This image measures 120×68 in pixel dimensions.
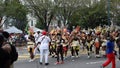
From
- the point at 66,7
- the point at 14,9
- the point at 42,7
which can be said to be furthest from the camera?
the point at 66,7

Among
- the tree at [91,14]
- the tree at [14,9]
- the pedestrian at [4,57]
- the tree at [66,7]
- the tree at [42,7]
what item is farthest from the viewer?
the tree at [91,14]

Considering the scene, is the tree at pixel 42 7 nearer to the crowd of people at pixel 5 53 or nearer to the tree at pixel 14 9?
the tree at pixel 14 9

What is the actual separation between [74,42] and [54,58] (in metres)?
1.46

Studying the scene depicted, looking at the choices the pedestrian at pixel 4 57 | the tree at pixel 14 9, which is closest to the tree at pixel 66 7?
the tree at pixel 14 9

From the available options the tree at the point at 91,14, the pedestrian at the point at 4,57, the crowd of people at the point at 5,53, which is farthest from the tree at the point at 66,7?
the pedestrian at the point at 4,57

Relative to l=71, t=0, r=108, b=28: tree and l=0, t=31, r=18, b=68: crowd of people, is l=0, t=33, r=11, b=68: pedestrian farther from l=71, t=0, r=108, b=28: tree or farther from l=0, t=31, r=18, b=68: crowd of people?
l=71, t=0, r=108, b=28: tree

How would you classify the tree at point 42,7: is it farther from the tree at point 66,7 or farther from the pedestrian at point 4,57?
the pedestrian at point 4,57

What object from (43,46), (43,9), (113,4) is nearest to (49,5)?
(43,9)

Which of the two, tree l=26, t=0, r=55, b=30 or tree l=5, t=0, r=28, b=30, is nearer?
tree l=5, t=0, r=28, b=30

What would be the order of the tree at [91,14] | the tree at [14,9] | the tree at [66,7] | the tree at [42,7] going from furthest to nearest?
the tree at [91,14], the tree at [66,7], the tree at [42,7], the tree at [14,9]

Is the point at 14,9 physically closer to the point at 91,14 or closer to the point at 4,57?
the point at 91,14

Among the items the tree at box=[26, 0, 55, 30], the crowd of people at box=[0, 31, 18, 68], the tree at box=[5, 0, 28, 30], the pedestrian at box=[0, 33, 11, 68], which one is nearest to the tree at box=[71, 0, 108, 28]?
the tree at box=[26, 0, 55, 30]

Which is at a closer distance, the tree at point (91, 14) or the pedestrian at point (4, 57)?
the pedestrian at point (4, 57)

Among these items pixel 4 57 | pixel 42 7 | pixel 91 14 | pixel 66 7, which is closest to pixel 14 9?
pixel 42 7
